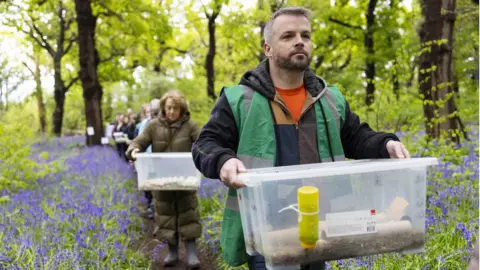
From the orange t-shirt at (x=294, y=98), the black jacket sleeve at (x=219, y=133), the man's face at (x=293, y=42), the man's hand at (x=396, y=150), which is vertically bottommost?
the man's hand at (x=396, y=150)

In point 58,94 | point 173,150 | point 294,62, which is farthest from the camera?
point 58,94

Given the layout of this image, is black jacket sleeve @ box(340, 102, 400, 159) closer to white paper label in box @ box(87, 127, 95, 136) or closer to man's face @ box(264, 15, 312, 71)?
man's face @ box(264, 15, 312, 71)

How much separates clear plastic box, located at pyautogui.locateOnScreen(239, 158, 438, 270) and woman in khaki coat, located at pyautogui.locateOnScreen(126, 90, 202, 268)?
119 inches

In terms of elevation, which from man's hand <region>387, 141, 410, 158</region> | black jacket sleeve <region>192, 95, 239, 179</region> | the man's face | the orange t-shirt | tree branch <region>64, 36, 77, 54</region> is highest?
tree branch <region>64, 36, 77, 54</region>

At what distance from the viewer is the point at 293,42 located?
2.16 metres

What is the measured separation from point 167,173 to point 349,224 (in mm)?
3155

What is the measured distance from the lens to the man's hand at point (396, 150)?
204 centimetres

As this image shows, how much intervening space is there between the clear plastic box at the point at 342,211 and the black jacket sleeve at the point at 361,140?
0.26 m

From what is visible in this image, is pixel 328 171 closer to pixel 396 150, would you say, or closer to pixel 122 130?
pixel 396 150

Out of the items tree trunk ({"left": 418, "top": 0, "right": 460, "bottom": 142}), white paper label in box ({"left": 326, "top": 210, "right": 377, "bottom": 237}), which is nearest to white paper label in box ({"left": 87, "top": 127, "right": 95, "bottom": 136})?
tree trunk ({"left": 418, "top": 0, "right": 460, "bottom": 142})

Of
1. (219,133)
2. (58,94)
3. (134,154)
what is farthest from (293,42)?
(58,94)

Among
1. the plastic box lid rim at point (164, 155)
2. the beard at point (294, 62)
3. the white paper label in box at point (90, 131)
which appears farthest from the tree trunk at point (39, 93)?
the beard at point (294, 62)

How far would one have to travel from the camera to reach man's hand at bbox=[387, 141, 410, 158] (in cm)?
204

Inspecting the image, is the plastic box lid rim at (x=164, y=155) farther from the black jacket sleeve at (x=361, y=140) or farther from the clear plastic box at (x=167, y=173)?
the black jacket sleeve at (x=361, y=140)
